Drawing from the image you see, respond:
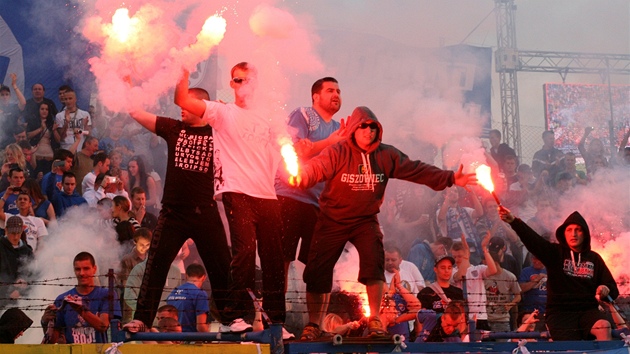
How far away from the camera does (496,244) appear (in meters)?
10.8

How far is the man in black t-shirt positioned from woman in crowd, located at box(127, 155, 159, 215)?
3.20m

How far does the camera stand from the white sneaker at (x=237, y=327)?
6309 millimetres

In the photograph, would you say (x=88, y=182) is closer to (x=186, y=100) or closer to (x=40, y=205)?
(x=40, y=205)

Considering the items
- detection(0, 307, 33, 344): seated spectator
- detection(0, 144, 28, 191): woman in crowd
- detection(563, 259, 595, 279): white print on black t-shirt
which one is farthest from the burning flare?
detection(0, 144, 28, 191): woman in crowd

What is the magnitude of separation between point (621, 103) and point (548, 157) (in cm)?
258

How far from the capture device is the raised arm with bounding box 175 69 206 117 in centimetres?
704

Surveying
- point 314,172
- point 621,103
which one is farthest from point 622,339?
point 621,103

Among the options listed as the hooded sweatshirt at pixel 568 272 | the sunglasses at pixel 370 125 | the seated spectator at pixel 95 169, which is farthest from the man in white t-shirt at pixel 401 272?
the seated spectator at pixel 95 169

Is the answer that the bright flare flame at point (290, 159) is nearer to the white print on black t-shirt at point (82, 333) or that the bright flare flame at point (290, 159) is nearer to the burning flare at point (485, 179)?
the burning flare at point (485, 179)

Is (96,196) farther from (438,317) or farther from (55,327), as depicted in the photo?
(438,317)

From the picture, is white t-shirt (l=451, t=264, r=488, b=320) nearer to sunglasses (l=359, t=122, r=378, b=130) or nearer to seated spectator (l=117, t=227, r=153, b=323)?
sunglasses (l=359, t=122, r=378, b=130)

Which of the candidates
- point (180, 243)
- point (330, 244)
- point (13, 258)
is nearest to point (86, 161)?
point (13, 258)

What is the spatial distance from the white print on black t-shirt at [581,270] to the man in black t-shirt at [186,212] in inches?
108

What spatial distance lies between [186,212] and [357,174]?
1.38m
